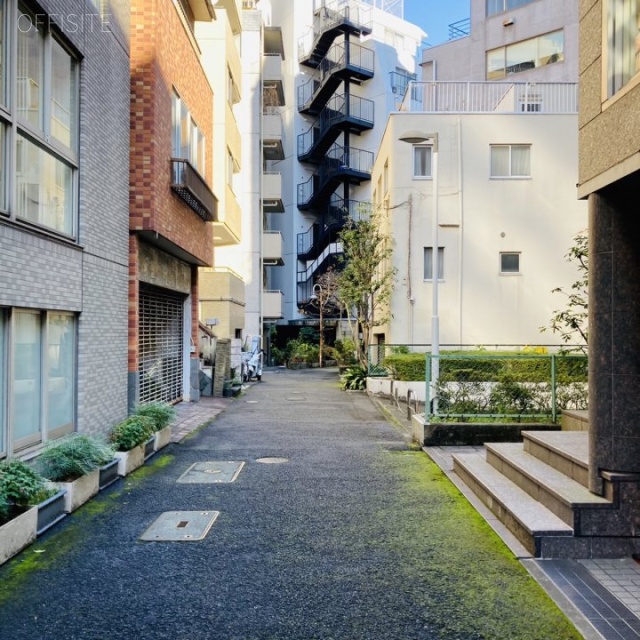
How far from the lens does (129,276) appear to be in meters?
10.8

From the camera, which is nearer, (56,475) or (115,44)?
(56,475)

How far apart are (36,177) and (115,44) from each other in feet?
12.2

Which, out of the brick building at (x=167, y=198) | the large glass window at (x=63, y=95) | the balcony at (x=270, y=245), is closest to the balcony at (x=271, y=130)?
the balcony at (x=270, y=245)

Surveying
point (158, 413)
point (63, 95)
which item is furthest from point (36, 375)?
point (63, 95)

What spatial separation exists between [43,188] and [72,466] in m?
3.26

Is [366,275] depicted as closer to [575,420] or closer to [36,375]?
[575,420]

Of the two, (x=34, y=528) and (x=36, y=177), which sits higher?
(x=36, y=177)

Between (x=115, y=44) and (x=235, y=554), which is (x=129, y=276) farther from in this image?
(x=235, y=554)

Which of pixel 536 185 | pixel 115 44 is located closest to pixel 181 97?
pixel 115 44

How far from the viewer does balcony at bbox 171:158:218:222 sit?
38.8 feet

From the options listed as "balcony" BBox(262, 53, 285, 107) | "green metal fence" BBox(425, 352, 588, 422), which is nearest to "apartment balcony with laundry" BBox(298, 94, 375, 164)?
"balcony" BBox(262, 53, 285, 107)

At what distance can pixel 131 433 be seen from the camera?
880 cm

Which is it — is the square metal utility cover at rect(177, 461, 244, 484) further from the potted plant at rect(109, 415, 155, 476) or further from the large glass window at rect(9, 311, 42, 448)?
the large glass window at rect(9, 311, 42, 448)

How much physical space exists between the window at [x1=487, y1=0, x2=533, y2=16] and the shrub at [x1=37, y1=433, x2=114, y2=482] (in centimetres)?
2902
